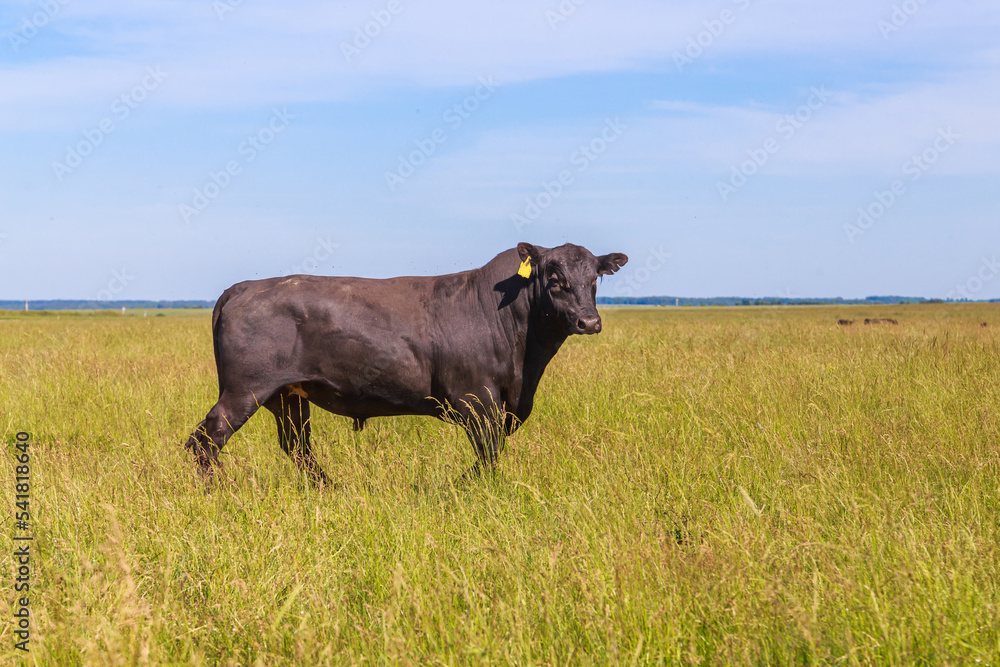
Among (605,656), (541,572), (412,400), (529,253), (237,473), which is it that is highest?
(529,253)

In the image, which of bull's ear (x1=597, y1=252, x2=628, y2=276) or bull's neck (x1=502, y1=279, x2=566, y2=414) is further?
bull's ear (x1=597, y1=252, x2=628, y2=276)

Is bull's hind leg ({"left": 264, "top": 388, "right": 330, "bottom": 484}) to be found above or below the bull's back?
below

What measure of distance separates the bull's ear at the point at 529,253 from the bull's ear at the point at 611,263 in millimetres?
667

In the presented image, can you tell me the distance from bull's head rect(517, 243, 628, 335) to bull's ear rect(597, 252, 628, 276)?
28cm

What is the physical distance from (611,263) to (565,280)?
0.76 m

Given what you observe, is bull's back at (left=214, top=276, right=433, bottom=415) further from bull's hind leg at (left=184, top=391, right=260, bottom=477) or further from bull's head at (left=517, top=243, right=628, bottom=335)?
bull's head at (left=517, top=243, right=628, bottom=335)

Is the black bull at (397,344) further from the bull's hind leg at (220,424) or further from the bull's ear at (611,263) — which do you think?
the bull's ear at (611,263)

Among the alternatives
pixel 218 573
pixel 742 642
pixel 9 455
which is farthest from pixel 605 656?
pixel 9 455

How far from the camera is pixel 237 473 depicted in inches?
207

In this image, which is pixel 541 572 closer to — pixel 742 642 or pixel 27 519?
pixel 742 642

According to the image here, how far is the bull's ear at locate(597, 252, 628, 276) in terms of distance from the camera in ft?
21.4

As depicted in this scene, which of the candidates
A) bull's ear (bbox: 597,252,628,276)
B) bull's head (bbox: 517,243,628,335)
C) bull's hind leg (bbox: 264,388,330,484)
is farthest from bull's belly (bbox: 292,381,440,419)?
bull's ear (bbox: 597,252,628,276)

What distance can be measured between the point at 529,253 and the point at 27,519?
397 centimetres

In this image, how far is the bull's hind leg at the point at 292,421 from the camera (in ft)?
20.0
